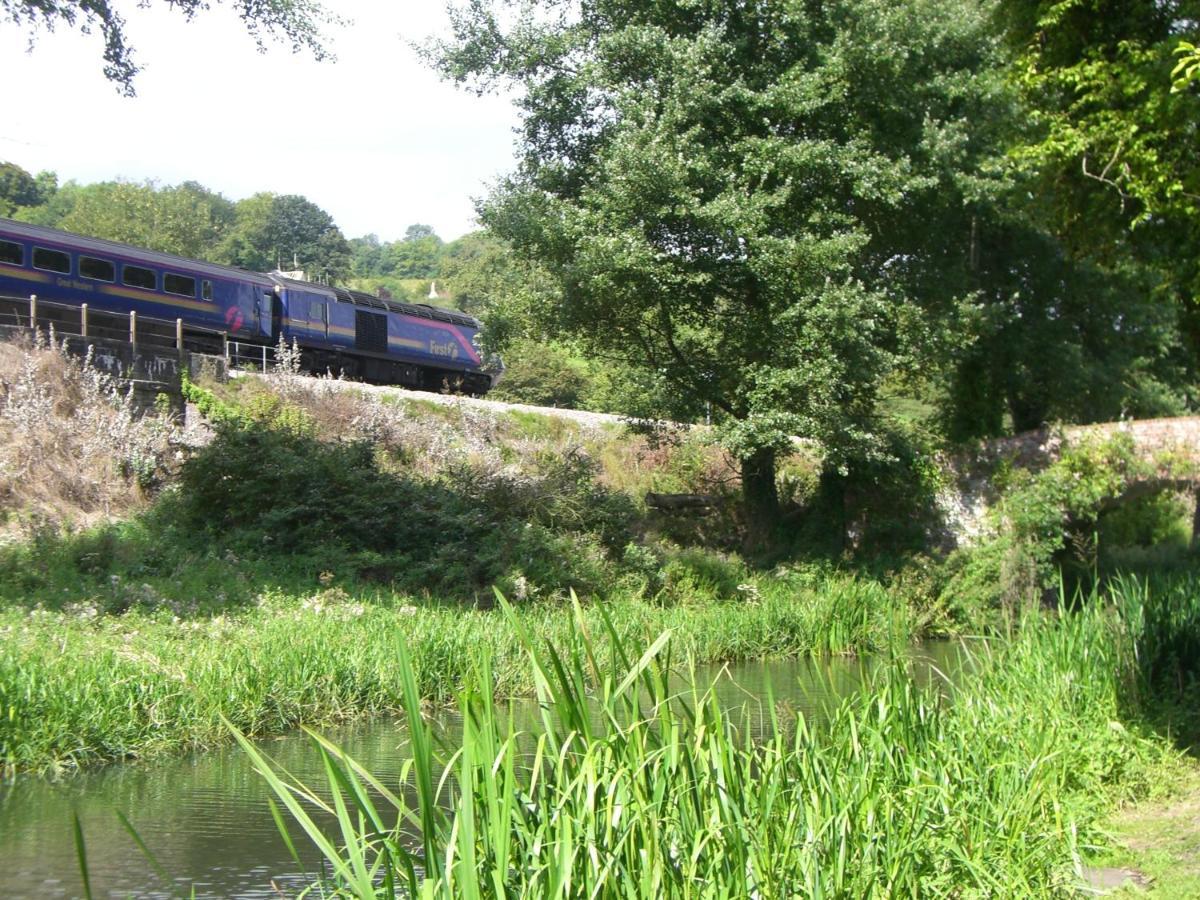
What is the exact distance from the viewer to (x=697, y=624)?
612 inches

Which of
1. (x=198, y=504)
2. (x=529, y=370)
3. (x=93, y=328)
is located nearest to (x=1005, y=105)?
(x=198, y=504)

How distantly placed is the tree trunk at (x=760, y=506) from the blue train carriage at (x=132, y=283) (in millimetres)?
10442

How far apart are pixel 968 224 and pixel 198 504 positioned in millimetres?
14085

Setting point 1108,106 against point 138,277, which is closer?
point 1108,106

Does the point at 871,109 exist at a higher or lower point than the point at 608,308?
higher

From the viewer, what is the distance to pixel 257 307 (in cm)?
2781

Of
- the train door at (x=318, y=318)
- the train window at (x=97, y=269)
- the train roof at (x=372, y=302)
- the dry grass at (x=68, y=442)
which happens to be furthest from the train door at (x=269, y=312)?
the dry grass at (x=68, y=442)

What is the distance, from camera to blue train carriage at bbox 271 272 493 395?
2888cm

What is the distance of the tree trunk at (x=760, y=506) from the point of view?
21.5 metres

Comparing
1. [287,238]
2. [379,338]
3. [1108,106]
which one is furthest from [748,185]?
[287,238]

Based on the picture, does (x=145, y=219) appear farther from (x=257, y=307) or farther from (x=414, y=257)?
(x=414, y=257)

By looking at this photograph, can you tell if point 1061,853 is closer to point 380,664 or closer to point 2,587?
point 380,664

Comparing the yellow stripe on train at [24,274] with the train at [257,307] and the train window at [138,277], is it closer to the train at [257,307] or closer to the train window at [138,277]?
the train at [257,307]

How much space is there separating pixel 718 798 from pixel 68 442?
15920mm
